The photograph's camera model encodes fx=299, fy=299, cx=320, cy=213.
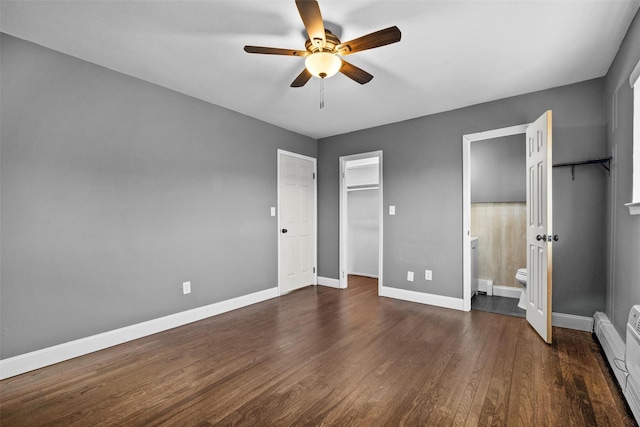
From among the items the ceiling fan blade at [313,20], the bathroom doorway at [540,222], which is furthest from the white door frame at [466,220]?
the ceiling fan blade at [313,20]

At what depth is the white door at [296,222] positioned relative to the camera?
4.41m

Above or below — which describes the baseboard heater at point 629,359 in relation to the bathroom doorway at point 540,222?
below

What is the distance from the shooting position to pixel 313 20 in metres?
1.75

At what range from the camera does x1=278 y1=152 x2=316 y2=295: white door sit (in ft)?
14.5

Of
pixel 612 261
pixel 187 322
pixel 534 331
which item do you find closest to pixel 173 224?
pixel 187 322

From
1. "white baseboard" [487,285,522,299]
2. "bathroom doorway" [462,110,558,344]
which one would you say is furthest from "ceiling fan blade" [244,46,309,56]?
"white baseboard" [487,285,522,299]

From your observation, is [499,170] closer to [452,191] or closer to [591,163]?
[452,191]

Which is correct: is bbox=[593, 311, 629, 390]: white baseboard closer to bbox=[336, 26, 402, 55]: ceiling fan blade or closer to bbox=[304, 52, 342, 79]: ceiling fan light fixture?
bbox=[336, 26, 402, 55]: ceiling fan blade

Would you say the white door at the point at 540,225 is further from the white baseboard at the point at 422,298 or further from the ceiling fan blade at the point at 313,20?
the ceiling fan blade at the point at 313,20

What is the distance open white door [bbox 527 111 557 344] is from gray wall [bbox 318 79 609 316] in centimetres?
29

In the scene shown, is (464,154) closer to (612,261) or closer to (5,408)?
(612,261)

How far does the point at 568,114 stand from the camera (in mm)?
3037

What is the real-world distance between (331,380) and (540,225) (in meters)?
2.32

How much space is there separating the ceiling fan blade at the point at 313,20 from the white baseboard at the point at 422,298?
3209mm
